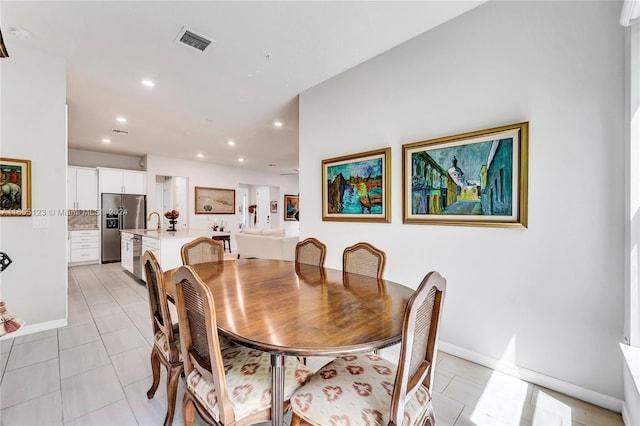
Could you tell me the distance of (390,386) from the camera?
3.76 feet

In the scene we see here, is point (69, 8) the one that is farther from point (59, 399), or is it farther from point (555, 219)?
point (555, 219)

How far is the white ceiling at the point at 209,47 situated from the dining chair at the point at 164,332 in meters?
1.98

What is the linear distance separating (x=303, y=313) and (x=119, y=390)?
1586 millimetres

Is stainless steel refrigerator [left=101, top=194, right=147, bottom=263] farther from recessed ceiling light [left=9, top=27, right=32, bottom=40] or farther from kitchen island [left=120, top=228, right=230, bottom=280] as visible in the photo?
recessed ceiling light [left=9, top=27, right=32, bottom=40]

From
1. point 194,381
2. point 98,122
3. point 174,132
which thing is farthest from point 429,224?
point 98,122

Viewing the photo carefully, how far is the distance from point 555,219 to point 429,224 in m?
0.86

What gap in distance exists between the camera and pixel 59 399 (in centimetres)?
175

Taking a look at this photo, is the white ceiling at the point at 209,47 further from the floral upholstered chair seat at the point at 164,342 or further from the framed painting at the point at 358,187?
the floral upholstered chair seat at the point at 164,342

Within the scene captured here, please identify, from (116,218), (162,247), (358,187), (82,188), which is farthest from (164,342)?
(82,188)

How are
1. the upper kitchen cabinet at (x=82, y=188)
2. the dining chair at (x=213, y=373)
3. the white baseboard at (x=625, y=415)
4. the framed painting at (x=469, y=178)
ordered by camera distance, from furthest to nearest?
the upper kitchen cabinet at (x=82, y=188) < the framed painting at (x=469, y=178) < the white baseboard at (x=625, y=415) < the dining chair at (x=213, y=373)

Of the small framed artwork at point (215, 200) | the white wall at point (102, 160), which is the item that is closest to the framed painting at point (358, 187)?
the small framed artwork at point (215, 200)

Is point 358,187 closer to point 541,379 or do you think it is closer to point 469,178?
point 469,178

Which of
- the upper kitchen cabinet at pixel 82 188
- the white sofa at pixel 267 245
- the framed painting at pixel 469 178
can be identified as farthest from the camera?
the upper kitchen cabinet at pixel 82 188

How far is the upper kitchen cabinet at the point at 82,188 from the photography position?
6.03 meters
